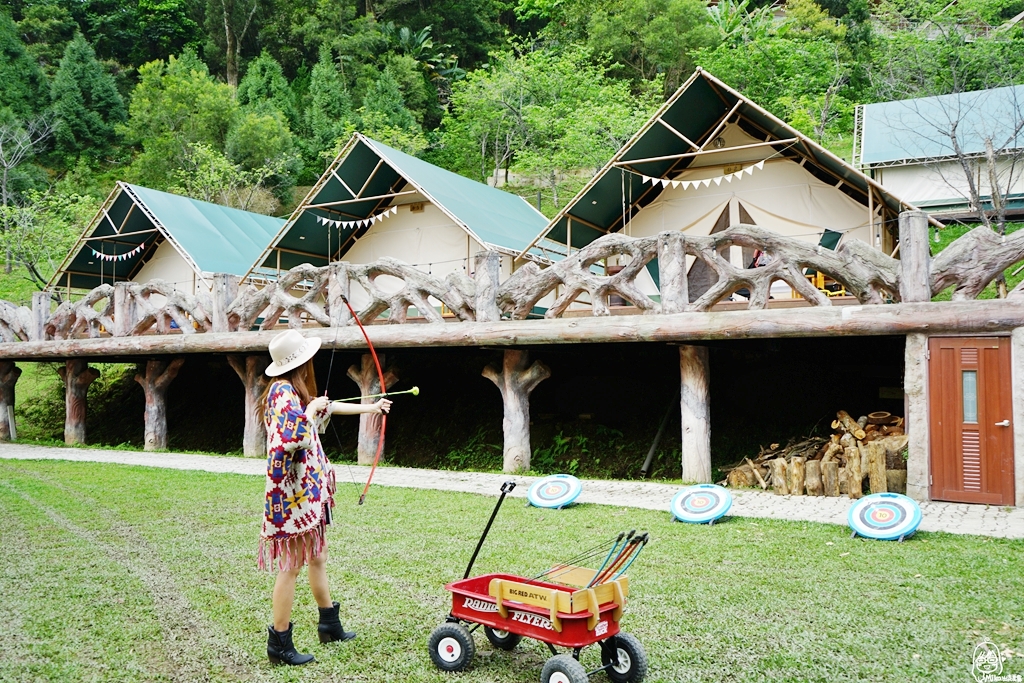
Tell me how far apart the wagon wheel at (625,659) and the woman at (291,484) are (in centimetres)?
157

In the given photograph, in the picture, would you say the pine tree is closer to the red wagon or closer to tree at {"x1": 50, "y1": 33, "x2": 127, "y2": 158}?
tree at {"x1": 50, "y1": 33, "x2": 127, "y2": 158}

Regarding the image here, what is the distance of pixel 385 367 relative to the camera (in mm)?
13461

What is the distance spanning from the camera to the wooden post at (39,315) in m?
16.7

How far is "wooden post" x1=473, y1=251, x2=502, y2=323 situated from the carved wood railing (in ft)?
0.04

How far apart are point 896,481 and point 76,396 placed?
15405mm

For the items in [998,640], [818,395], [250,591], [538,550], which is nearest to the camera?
[998,640]

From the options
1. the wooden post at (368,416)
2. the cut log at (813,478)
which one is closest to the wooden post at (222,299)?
the wooden post at (368,416)

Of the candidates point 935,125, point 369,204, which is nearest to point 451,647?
point 369,204

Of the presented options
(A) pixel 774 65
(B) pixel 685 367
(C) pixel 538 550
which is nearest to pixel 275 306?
(B) pixel 685 367

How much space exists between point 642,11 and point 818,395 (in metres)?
32.0

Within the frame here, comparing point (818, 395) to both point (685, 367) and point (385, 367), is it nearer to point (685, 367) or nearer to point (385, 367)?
point (685, 367)

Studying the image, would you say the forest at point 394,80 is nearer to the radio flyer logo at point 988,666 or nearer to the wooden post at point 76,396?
the wooden post at point 76,396

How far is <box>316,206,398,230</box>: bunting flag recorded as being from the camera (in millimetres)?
16469

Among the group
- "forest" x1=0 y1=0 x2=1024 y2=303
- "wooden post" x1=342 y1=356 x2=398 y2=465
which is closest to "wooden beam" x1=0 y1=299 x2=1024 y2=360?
"wooden post" x1=342 y1=356 x2=398 y2=465
